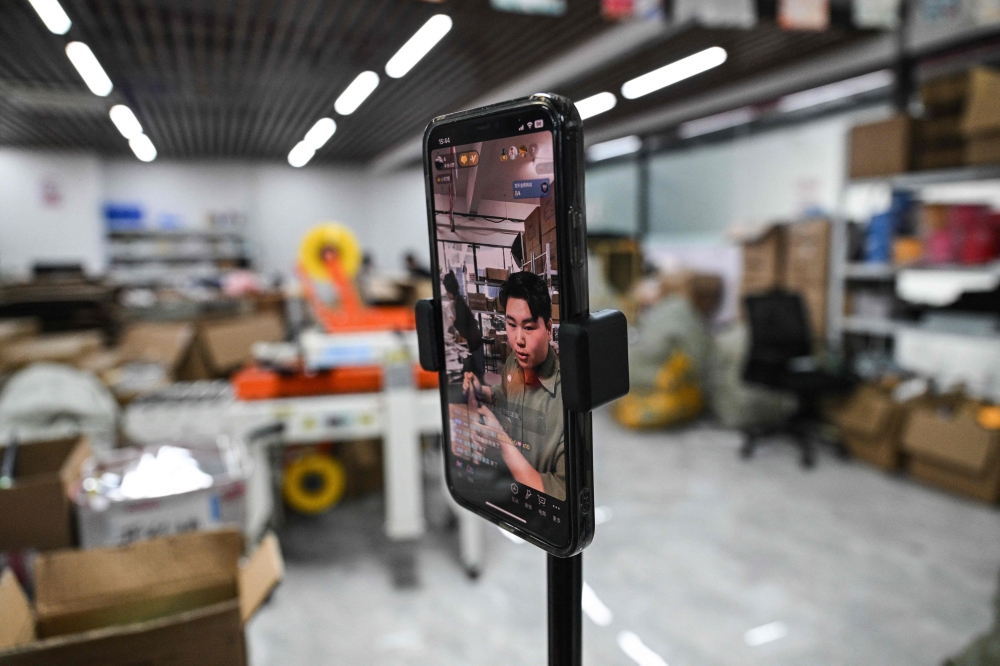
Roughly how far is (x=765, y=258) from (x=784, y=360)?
4.48 feet

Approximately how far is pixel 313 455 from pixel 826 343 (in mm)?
3720

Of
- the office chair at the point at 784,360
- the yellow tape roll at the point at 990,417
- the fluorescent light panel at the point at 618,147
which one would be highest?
the fluorescent light panel at the point at 618,147

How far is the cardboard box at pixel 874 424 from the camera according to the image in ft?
11.5

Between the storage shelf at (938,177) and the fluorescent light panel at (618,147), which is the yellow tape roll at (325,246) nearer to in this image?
the storage shelf at (938,177)

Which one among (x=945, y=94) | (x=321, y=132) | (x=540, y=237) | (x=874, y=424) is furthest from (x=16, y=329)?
(x=945, y=94)

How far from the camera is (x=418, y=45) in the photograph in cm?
197

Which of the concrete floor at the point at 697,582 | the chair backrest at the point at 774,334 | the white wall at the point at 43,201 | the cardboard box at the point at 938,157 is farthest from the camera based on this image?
the chair backrest at the point at 774,334

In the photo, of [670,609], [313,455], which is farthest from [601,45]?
[670,609]

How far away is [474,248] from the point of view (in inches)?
25.7

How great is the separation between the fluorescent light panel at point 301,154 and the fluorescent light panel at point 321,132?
0.05 metres

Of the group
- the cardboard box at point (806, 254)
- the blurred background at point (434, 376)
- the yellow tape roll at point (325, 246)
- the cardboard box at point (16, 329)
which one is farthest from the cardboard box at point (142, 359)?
the cardboard box at point (806, 254)

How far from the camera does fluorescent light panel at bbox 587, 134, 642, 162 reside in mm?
7918

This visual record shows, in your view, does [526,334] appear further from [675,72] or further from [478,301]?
[675,72]

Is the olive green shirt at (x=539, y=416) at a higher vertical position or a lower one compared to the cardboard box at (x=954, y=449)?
higher
